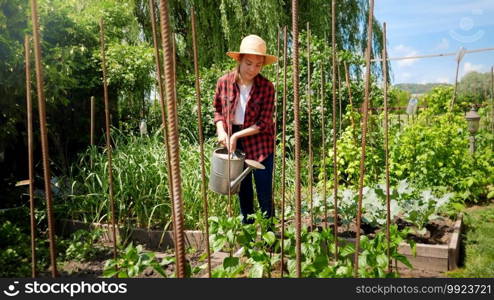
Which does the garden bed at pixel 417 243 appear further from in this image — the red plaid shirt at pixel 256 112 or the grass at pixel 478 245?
the red plaid shirt at pixel 256 112

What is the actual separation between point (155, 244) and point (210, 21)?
5.76 m

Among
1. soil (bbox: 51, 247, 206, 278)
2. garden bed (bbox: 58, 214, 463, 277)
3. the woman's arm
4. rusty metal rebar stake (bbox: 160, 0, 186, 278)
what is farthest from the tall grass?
rusty metal rebar stake (bbox: 160, 0, 186, 278)

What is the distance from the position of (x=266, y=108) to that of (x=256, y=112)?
0.22 feet

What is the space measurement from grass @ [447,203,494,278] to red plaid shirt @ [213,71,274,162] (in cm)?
127

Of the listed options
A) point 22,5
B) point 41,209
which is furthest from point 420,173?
point 22,5

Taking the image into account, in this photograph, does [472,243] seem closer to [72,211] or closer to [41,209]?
[72,211]

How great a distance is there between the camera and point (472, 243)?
2701 millimetres

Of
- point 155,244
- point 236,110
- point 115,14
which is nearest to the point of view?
point 236,110

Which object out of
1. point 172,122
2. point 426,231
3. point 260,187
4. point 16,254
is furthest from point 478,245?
point 16,254

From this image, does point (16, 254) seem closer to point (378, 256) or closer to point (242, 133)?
point (242, 133)

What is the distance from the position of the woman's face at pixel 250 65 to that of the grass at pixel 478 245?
1586 millimetres

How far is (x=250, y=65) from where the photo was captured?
245cm

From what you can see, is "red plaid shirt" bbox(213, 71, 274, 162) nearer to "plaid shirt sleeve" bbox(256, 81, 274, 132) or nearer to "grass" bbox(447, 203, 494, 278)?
"plaid shirt sleeve" bbox(256, 81, 274, 132)

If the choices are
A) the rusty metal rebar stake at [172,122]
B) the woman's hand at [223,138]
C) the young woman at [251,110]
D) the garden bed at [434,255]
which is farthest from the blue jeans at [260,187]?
the rusty metal rebar stake at [172,122]
